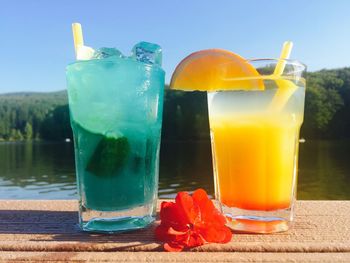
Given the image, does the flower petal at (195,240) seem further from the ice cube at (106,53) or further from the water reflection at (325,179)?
the water reflection at (325,179)

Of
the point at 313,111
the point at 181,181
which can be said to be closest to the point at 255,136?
the point at 181,181

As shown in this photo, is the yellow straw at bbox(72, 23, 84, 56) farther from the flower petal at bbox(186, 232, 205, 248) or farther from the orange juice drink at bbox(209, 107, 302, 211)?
the flower petal at bbox(186, 232, 205, 248)

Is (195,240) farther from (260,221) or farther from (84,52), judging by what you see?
(84,52)

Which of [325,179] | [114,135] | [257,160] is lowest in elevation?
[325,179]

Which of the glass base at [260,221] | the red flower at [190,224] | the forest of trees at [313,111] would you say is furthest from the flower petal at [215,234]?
the forest of trees at [313,111]

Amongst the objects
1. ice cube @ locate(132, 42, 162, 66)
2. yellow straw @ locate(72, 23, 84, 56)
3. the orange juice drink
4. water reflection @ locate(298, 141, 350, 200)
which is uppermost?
Result: yellow straw @ locate(72, 23, 84, 56)

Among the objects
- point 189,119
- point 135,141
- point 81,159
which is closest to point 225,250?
point 135,141

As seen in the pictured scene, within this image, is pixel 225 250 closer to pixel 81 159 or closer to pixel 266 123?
pixel 266 123

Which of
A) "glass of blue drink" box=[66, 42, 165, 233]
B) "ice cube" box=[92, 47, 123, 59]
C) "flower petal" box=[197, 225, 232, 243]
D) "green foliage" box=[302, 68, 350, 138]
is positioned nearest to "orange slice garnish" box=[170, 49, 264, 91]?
"glass of blue drink" box=[66, 42, 165, 233]
